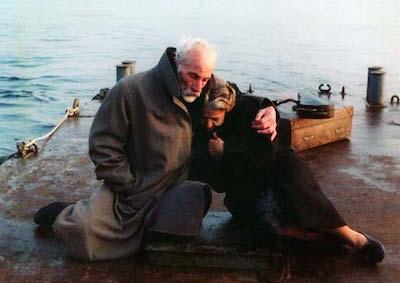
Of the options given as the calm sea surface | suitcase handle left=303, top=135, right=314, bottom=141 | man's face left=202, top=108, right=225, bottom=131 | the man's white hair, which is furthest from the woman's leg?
the calm sea surface

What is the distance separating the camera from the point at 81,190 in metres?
5.50

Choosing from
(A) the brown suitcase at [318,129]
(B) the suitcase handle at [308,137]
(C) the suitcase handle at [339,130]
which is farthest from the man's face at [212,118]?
(C) the suitcase handle at [339,130]

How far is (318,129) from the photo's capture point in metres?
6.98

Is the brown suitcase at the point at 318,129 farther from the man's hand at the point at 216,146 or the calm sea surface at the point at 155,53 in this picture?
the man's hand at the point at 216,146

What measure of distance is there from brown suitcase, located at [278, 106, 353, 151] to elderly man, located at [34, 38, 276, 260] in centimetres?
267

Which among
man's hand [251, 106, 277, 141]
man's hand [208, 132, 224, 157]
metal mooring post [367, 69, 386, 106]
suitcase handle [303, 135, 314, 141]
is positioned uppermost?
man's hand [251, 106, 277, 141]

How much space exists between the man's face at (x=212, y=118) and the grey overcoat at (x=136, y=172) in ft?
0.39

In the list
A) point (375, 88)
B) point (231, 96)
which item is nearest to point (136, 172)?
point (231, 96)

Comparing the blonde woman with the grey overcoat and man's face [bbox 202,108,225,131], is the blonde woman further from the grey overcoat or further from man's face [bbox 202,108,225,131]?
the grey overcoat

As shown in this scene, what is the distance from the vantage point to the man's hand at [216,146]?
13.2 ft

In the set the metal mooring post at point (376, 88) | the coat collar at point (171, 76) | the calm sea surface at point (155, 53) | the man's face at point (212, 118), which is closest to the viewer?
the coat collar at point (171, 76)

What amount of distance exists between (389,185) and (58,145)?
13.0 ft

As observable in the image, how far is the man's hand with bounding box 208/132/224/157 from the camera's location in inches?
158

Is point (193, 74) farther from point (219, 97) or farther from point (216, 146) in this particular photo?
point (216, 146)
